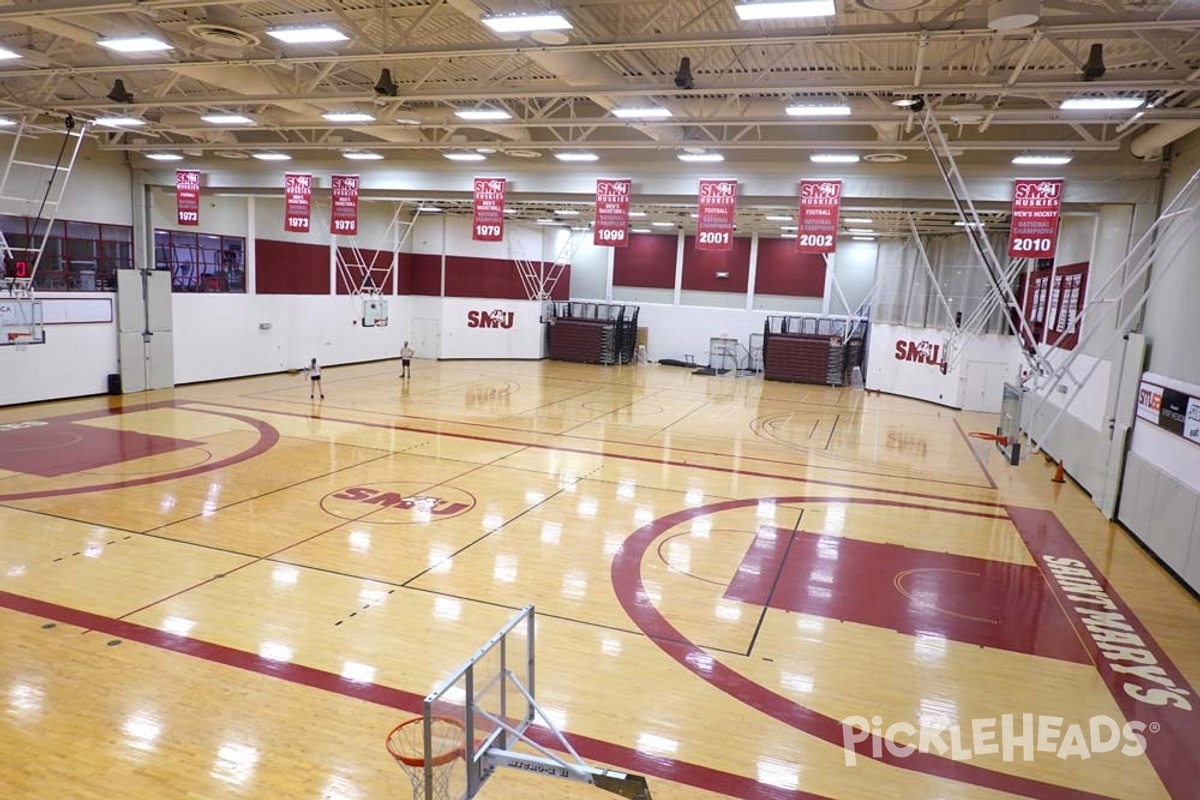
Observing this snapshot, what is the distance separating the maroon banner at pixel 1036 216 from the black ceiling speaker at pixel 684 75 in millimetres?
7178

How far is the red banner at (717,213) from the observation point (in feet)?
52.1

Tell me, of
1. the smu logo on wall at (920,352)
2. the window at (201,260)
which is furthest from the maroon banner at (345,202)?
the smu logo on wall at (920,352)

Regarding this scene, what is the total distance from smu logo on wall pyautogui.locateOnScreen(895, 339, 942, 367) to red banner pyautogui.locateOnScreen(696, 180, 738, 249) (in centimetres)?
1231

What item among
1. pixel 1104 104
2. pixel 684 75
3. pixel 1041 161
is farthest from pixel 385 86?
pixel 1041 161

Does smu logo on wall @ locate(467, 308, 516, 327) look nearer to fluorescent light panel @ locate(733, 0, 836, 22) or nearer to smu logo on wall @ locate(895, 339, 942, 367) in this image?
smu logo on wall @ locate(895, 339, 942, 367)

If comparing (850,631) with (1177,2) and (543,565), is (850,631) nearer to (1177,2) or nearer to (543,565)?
(543,565)

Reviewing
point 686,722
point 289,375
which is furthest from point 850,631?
point 289,375

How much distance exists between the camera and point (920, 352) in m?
26.2

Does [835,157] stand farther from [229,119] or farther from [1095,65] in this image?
[229,119]

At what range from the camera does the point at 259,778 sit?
515 centimetres

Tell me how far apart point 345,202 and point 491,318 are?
45.2 ft

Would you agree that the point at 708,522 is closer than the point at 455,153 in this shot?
Yes

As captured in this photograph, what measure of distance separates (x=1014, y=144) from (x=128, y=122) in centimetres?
1699

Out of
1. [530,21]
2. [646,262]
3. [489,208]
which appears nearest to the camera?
[530,21]
